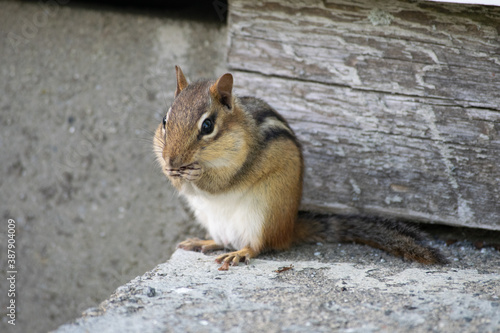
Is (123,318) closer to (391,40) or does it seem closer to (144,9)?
(391,40)

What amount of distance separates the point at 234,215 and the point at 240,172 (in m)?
0.24

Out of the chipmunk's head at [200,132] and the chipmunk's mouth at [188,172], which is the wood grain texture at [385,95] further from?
the chipmunk's mouth at [188,172]

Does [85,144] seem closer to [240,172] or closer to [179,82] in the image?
[179,82]

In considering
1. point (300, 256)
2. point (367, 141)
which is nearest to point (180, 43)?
point (367, 141)

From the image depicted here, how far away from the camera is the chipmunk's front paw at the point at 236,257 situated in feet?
8.46

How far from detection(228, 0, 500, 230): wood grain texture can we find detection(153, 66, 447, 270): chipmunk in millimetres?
260

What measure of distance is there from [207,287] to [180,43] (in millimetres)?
1931

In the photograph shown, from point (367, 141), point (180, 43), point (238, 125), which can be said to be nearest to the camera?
point (238, 125)

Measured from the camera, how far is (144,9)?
361 centimetres

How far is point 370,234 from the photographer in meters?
2.86

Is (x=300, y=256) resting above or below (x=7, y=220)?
above

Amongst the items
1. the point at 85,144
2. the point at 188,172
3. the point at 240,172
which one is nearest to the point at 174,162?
the point at 188,172

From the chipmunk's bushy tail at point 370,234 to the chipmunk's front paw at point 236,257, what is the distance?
0.37 metres

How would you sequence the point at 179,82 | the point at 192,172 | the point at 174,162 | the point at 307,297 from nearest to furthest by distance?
the point at 307,297 → the point at 174,162 → the point at 192,172 → the point at 179,82
